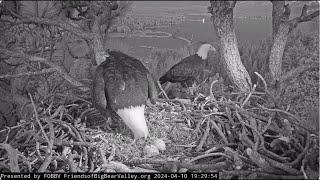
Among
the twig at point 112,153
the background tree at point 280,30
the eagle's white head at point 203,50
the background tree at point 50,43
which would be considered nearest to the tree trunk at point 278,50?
the background tree at point 280,30

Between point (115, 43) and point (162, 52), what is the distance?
46 centimetres

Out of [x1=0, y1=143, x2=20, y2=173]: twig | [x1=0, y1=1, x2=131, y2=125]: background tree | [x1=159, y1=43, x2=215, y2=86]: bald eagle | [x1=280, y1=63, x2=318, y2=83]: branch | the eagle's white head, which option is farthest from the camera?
the eagle's white head

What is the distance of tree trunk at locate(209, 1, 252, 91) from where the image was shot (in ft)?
10.3

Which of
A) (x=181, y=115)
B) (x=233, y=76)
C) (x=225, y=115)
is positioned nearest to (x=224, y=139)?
(x=225, y=115)

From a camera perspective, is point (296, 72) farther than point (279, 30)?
No

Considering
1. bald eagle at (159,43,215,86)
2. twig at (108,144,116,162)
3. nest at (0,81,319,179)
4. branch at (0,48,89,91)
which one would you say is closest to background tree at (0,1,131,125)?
branch at (0,48,89,91)

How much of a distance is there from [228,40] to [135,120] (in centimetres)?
145

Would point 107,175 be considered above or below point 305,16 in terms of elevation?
below

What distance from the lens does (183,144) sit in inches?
82.7

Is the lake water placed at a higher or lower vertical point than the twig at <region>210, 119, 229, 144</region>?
higher

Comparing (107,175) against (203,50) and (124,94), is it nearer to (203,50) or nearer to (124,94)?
(124,94)

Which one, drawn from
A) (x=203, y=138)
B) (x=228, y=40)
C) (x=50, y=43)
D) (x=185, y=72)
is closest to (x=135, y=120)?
(x=203, y=138)

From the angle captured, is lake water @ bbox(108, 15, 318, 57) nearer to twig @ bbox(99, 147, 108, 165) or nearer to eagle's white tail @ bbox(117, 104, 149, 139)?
eagle's white tail @ bbox(117, 104, 149, 139)

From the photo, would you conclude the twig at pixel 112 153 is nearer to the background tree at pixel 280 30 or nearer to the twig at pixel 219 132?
the twig at pixel 219 132
